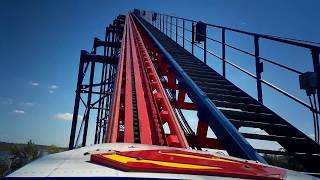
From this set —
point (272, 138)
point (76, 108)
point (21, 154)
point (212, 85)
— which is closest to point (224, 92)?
point (212, 85)

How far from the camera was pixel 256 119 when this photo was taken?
20.0ft

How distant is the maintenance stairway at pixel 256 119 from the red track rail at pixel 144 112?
109 centimetres

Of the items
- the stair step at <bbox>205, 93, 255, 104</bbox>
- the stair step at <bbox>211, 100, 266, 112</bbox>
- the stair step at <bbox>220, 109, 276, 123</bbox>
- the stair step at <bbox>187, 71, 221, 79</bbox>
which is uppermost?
the stair step at <bbox>187, 71, 221, 79</bbox>

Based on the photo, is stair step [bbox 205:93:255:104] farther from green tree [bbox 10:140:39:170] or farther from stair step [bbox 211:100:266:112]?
green tree [bbox 10:140:39:170]

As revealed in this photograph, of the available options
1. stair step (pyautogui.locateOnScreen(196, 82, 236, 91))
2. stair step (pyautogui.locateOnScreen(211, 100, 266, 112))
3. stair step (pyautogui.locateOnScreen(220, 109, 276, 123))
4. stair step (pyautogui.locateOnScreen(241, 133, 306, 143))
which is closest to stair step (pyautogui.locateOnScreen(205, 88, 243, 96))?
stair step (pyautogui.locateOnScreen(196, 82, 236, 91))

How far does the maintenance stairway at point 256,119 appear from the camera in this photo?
4914mm

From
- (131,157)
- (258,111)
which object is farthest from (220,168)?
(258,111)

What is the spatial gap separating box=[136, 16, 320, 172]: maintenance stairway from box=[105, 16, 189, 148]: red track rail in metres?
1.09

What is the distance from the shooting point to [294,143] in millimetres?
5215

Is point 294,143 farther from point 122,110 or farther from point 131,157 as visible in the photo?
point 131,157

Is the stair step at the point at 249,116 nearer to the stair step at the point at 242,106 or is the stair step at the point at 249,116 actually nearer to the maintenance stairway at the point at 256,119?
the maintenance stairway at the point at 256,119

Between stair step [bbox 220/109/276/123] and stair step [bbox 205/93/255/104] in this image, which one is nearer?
stair step [bbox 220/109/276/123]

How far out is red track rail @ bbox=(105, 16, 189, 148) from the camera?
4.67 metres

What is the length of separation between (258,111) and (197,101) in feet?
4.59
